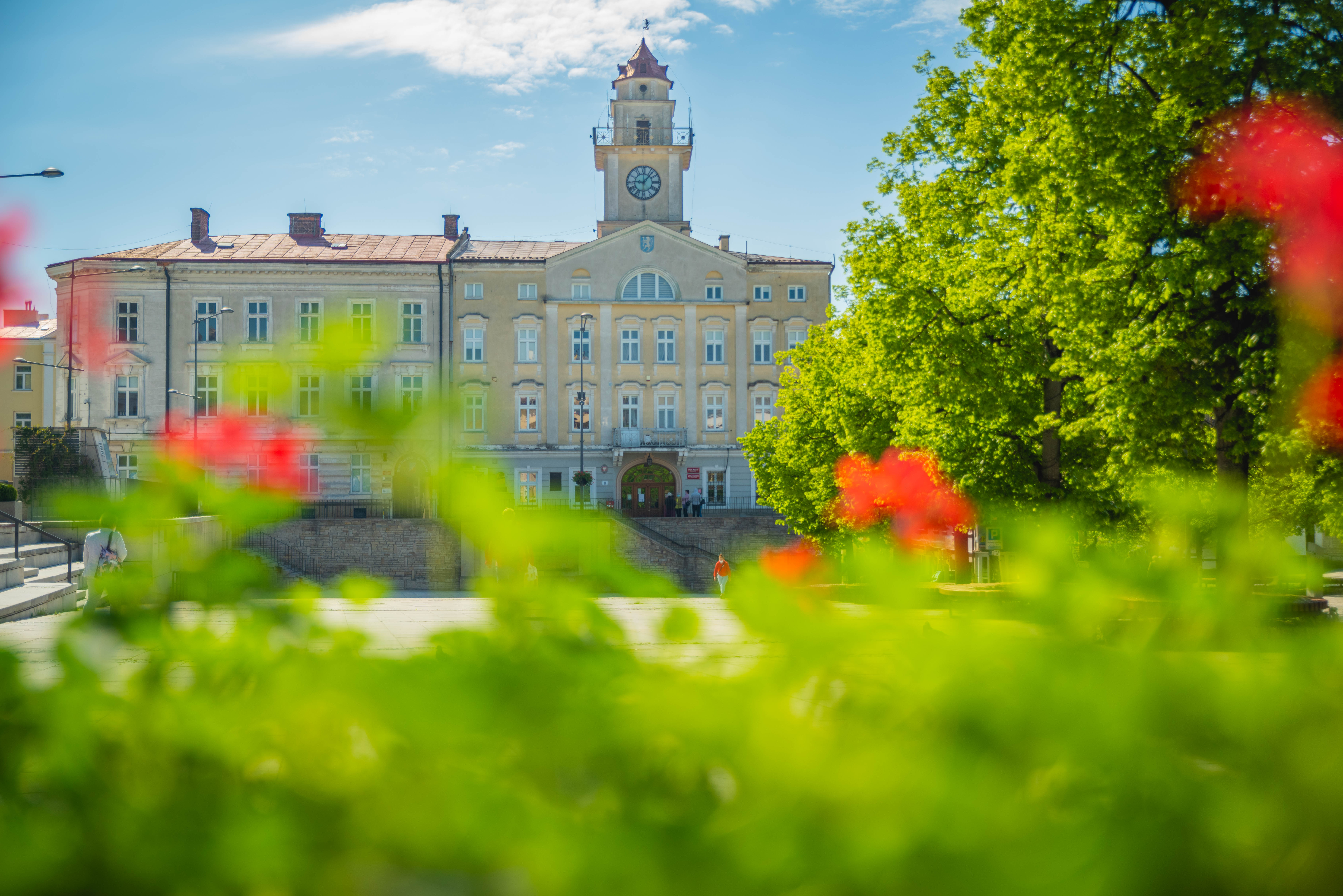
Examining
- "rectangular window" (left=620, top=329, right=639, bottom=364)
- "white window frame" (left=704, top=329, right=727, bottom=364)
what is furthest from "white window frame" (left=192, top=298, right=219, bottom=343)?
"white window frame" (left=704, top=329, right=727, bottom=364)

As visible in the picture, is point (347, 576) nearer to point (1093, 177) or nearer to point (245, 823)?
point (245, 823)

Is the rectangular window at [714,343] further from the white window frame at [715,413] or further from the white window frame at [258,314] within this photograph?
the white window frame at [258,314]

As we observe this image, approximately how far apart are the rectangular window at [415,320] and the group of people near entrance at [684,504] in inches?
534

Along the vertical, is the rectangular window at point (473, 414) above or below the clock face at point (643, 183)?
below

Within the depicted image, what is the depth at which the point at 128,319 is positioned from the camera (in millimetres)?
49812

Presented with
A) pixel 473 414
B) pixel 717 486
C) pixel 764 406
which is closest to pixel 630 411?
pixel 717 486

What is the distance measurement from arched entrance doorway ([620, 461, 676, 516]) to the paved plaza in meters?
48.7

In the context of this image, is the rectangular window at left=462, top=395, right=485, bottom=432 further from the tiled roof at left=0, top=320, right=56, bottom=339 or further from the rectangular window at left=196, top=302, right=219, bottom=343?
the tiled roof at left=0, top=320, right=56, bottom=339

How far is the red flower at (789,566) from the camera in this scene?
1.47 m

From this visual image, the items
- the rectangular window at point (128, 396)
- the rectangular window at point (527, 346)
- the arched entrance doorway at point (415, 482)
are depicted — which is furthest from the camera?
the rectangular window at point (527, 346)

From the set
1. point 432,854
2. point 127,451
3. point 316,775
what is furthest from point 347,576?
point 127,451

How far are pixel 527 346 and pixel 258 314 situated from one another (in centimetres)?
1217

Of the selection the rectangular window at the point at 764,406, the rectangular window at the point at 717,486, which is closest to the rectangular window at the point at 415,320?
the rectangular window at the point at 717,486

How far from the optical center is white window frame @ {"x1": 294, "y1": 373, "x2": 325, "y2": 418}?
1.61m
